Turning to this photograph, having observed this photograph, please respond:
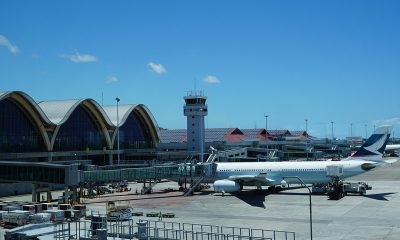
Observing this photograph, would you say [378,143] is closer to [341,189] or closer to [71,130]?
[341,189]

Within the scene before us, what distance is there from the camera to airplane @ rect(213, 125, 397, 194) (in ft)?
208

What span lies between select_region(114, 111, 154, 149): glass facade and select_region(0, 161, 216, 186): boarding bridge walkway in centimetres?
3806

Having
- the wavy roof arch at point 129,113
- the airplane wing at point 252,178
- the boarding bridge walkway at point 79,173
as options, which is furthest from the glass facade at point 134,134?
the airplane wing at point 252,178

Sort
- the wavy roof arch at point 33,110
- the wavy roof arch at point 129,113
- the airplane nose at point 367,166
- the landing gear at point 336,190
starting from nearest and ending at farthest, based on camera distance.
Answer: the landing gear at point 336,190
the airplane nose at point 367,166
the wavy roof arch at point 33,110
the wavy roof arch at point 129,113

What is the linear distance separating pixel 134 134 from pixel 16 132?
32927 millimetres

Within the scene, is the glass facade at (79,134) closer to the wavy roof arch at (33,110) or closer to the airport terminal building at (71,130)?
the airport terminal building at (71,130)

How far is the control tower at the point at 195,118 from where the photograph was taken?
102m

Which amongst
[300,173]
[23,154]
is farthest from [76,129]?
[300,173]

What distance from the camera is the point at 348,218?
4431 cm

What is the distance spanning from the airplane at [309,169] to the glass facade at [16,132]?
120 ft

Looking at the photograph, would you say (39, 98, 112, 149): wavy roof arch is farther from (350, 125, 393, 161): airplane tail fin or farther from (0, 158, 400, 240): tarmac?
(350, 125, 393, 161): airplane tail fin

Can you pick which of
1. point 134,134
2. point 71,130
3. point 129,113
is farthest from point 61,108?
point 134,134

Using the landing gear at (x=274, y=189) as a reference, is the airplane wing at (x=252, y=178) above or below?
above

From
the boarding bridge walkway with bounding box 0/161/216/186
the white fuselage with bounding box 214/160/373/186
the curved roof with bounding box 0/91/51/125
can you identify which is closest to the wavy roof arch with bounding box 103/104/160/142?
the curved roof with bounding box 0/91/51/125
